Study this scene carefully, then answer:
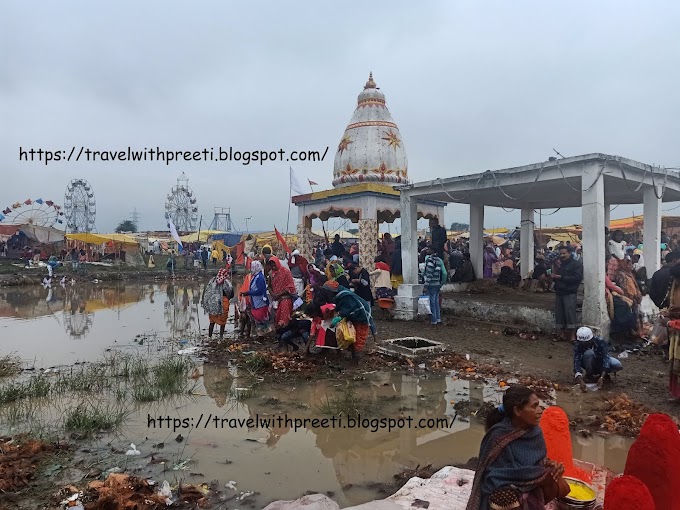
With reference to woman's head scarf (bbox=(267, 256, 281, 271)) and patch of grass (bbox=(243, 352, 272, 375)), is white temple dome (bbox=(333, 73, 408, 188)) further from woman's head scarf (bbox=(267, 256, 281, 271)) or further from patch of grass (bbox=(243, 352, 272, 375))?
patch of grass (bbox=(243, 352, 272, 375))

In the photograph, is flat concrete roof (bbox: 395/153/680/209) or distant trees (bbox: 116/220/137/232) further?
distant trees (bbox: 116/220/137/232)

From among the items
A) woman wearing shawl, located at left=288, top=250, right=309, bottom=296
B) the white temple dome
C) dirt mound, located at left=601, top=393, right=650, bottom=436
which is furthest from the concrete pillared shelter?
dirt mound, located at left=601, top=393, right=650, bottom=436

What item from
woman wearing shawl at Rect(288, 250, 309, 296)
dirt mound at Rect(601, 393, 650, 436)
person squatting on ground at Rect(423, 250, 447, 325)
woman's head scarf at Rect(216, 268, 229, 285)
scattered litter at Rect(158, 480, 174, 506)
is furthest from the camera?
woman wearing shawl at Rect(288, 250, 309, 296)

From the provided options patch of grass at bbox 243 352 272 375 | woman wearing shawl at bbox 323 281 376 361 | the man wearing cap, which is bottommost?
patch of grass at bbox 243 352 272 375

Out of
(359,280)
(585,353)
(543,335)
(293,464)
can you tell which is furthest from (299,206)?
(293,464)

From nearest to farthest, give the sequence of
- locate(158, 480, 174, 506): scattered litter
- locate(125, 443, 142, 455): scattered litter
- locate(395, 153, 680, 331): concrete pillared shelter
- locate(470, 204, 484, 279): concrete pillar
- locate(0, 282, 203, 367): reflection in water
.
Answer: locate(158, 480, 174, 506): scattered litter → locate(125, 443, 142, 455): scattered litter → locate(395, 153, 680, 331): concrete pillared shelter → locate(0, 282, 203, 367): reflection in water → locate(470, 204, 484, 279): concrete pillar

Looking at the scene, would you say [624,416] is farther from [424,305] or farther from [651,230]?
[651,230]

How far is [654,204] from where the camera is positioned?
10.6m

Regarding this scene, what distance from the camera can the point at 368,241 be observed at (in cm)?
1505

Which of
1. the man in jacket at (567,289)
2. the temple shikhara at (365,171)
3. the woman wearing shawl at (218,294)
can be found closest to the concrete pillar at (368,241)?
the temple shikhara at (365,171)

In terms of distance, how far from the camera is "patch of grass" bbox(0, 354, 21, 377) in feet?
26.1

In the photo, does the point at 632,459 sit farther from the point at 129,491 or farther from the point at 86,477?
the point at 86,477

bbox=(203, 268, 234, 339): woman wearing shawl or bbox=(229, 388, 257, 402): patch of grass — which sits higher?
bbox=(203, 268, 234, 339): woman wearing shawl

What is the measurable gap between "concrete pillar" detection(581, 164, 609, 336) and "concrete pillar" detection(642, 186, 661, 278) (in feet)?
7.77
